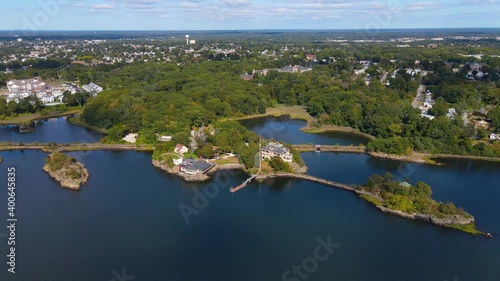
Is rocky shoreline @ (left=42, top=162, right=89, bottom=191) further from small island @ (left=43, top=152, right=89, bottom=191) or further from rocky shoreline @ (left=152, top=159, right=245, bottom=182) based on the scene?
rocky shoreline @ (left=152, top=159, right=245, bottom=182)

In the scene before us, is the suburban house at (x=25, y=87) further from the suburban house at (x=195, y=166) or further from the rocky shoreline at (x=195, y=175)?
the suburban house at (x=195, y=166)

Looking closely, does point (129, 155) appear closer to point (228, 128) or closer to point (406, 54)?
point (228, 128)

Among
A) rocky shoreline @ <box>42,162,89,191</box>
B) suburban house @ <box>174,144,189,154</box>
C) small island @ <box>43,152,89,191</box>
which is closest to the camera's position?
rocky shoreline @ <box>42,162,89,191</box>

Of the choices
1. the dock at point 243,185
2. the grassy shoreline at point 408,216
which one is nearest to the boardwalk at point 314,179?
the dock at point 243,185

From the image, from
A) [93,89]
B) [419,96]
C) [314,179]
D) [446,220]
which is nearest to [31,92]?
[93,89]

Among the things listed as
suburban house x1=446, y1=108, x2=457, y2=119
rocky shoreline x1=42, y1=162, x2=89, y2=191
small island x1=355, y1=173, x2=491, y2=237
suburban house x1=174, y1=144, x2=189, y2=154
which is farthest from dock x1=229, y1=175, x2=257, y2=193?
suburban house x1=446, y1=108, x2=457, y2=119
